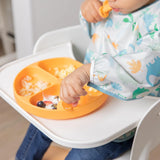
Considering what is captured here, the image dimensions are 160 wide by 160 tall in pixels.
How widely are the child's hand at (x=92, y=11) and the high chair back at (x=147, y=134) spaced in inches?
13.9

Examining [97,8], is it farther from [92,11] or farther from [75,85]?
[75,85]

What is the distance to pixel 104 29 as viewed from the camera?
826mm

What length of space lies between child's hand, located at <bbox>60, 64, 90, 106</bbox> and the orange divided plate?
2 centimetres

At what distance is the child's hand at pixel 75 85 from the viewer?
1.92ft

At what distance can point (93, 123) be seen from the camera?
60 cm

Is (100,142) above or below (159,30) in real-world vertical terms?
below

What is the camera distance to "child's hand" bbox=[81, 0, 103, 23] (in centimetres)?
79

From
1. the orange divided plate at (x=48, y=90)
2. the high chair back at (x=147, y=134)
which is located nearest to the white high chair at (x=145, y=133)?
the high chair back at (x=147, y=134)

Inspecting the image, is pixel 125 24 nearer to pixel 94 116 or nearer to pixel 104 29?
pixel 104 29

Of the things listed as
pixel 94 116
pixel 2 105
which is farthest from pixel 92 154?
pixel 2 105

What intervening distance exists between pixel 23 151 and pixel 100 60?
0.53 metres

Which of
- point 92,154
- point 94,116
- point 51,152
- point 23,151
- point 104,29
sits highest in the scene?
point 104,29

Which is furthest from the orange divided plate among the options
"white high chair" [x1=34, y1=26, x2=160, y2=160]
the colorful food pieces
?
"white high chair" [x1=34, y1=26, x2=160, y2=160]

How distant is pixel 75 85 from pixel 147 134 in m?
0.21
